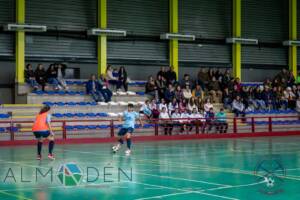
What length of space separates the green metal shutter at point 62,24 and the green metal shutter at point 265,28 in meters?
12.1

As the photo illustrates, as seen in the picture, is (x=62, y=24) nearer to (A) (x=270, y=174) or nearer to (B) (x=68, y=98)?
(B) (x=68, y=98)

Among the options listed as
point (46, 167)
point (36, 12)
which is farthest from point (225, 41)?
point (46, 167)

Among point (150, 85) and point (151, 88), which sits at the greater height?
point (150, 85)

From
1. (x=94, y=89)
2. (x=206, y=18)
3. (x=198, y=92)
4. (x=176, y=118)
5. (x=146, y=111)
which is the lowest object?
(x=176, y=118)

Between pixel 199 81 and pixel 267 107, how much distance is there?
15.8ft

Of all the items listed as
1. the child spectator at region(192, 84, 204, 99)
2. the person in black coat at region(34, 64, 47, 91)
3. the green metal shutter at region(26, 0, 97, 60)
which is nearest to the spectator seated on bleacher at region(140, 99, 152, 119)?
the child spectator at region(192, 84, 204, 99)

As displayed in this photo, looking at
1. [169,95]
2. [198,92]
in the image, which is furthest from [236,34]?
→ [169,95]

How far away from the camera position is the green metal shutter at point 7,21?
110 feet

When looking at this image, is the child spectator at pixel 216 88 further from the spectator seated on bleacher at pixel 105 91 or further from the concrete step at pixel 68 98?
the spectator seated on bleacher at pixel 105 91

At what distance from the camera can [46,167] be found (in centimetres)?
1662

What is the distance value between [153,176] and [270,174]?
2888 millimetres

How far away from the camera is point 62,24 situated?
35.5 metres

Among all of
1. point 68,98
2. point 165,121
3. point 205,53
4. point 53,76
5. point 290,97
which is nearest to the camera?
point 165,121

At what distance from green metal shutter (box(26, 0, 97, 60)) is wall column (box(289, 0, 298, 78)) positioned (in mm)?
15783
